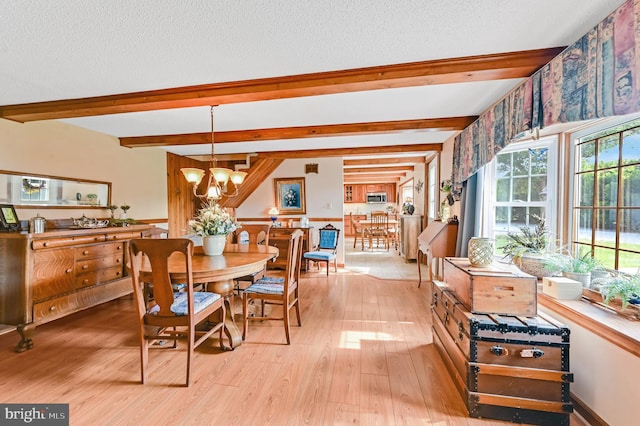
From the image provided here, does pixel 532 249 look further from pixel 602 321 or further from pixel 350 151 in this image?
pixel 350 151

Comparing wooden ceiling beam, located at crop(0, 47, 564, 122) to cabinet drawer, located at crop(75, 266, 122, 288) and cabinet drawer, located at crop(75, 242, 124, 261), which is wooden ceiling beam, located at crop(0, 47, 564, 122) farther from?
cabinet drawer, located at crop(75, 266, 122, 288)

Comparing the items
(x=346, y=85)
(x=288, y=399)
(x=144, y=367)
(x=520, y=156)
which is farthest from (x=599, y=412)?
(x=144, y=367)

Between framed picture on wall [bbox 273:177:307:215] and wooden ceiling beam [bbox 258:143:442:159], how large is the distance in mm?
605

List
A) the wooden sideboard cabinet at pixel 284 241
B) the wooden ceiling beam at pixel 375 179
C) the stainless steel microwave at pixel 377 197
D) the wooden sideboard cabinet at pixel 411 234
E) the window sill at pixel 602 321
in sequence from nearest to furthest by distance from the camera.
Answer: the window sill at pixel 602 321 → the wooden sideboard cabinet at pixel 284 241 → the wooden sideboard cabinet at pixel 411 234 → the wooden ceiling beam at pixel 375 179 → the stainless steel microwave at pixel 377 197

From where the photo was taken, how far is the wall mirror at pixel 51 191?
2.77 meters

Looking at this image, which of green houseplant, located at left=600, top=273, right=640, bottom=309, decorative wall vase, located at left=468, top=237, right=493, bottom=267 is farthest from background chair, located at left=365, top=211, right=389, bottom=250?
green houseplant, located at left=600, top=273, right=640, bottom=309

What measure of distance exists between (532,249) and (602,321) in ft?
2.84

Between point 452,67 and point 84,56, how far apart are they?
2.50 meters

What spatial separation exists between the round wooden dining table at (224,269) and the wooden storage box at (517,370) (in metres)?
1.60

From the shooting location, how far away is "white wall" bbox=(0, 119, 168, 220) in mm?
2852

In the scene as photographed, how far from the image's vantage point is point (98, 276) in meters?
2.95

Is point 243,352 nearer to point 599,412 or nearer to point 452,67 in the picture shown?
point 599,412

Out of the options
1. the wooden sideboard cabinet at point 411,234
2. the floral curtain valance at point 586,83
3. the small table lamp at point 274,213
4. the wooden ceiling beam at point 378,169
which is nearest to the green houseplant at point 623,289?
the floral curtain valance at point 586,83

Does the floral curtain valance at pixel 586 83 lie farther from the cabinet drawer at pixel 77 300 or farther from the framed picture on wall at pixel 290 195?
the cabinet drawer at pixel 77 300
